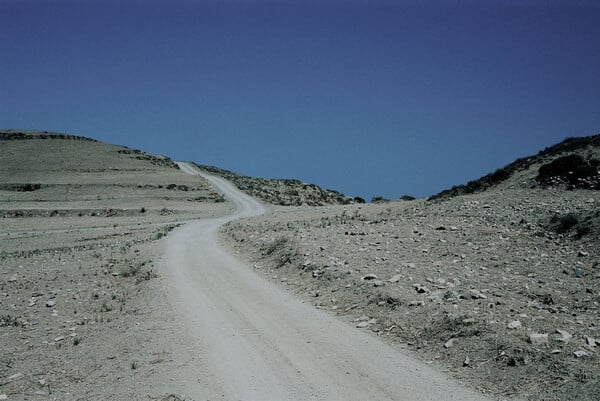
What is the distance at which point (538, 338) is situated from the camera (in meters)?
8.62

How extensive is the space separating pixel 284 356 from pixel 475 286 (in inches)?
253

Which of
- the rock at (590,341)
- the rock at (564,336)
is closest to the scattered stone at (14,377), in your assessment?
the rock at (564,336)

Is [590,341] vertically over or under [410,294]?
under

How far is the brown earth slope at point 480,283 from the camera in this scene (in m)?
8.09

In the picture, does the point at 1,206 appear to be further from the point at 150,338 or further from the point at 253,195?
the point at 150,338

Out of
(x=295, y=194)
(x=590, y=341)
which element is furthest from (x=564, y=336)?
(x=295, y=194)

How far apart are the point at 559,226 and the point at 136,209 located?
50.9 metres

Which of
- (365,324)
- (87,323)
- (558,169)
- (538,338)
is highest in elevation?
(558,169)

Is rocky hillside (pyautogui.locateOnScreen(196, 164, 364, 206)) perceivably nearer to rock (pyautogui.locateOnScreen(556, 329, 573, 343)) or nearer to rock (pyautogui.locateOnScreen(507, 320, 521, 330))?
rock (pyautogui.locateOnScreen(507, 320, 521, 330))

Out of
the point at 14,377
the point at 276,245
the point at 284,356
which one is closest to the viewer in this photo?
the point at 14,377

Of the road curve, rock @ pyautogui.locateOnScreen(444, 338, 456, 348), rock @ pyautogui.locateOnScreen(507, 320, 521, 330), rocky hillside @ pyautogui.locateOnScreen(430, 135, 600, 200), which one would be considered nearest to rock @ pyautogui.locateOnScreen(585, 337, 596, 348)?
rock @ pyautogui.locateOnScreen(507, 320, 521, 330)

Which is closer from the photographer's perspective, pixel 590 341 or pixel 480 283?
pixel 590 341

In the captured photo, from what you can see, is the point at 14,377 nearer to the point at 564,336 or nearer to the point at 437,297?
the point at 437,297

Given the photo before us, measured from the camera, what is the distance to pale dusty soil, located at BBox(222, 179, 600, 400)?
317 inches
